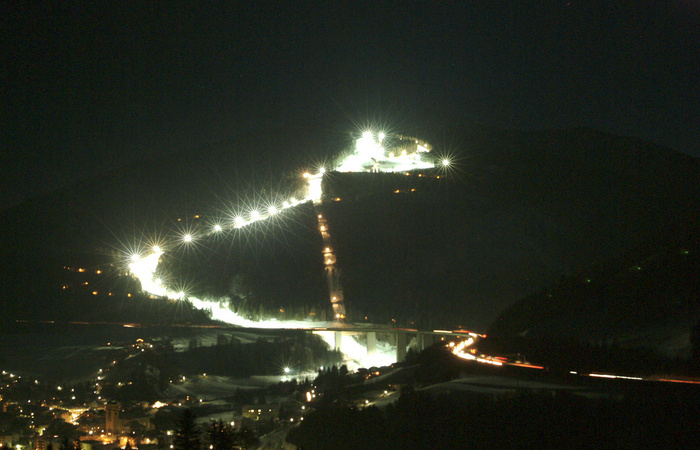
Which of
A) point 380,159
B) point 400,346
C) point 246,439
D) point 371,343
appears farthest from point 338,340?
point 380,159

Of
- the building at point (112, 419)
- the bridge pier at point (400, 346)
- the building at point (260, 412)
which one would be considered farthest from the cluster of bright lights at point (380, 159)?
the building at point (112, 419)

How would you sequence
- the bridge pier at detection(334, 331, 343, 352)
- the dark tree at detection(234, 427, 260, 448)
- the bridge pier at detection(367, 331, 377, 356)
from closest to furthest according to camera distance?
the dark tree at detection(234, 427, 260, 448)
the bridge pier at detection(367, 331, 377, 356)
the bridge pier at detection(334, 331, 343, 352)

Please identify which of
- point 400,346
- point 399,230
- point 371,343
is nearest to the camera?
point 400,346

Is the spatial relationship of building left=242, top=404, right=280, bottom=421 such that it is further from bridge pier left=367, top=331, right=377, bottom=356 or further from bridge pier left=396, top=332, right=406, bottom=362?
bridge pier left=367, top=331, right=377, bottom=356

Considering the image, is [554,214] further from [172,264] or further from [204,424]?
[204,424]

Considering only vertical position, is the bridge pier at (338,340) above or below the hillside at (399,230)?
below

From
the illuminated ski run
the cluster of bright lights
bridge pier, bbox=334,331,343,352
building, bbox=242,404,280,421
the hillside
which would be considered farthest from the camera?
the cluster of bright lights

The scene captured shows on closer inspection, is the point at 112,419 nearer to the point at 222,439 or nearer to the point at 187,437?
the point at 187,437

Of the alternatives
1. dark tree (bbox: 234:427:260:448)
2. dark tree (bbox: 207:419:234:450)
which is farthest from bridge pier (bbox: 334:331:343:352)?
dark tree (bbox: 207:419:234:450)

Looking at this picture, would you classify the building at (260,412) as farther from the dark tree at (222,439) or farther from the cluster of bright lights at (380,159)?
the cluster of bright lights at (380,159)
